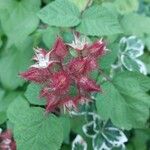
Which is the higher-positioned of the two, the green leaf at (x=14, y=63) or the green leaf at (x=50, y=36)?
the green leaf at (x=50, y=36)

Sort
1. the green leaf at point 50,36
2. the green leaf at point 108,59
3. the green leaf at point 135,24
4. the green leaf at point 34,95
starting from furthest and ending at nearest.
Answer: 1. the green leaf at point 135,24
2. the green leaf at point 50,36
3. the green leaf at point 108,59
4. the green leaf at point 34,95

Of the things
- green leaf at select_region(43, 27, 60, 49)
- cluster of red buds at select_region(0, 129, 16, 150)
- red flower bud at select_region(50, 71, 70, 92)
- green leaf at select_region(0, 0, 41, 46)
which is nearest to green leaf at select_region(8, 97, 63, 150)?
red flower bud at select_region(50, 71, 70, 92)

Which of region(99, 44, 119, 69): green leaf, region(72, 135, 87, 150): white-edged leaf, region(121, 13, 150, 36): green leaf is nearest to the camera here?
region(99, 44, 119, 69): green leaf

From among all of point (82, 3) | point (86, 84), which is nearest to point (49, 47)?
point (82, 3)

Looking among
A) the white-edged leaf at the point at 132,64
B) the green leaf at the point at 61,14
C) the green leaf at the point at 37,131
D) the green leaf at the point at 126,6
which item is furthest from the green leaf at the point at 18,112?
the green leaf at the point at 126,6

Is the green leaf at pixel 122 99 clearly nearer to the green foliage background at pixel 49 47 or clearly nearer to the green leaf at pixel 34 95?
the green foliage background at pixel 49 47

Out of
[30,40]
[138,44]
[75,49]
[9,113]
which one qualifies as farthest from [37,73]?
[138,44]

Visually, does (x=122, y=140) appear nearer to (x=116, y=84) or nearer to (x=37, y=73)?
(x=116, y=84)

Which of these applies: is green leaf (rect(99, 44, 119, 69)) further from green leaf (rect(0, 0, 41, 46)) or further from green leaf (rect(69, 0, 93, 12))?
green leaf (rect(0, 0, 41, 46))
